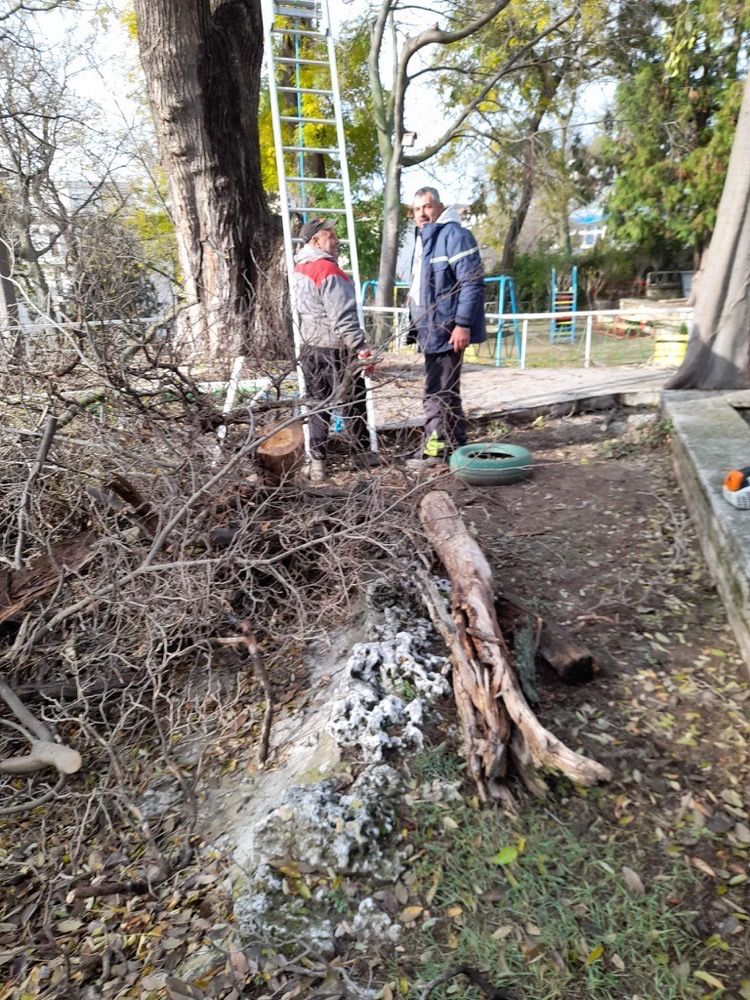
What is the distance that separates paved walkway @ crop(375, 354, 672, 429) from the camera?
7.11m

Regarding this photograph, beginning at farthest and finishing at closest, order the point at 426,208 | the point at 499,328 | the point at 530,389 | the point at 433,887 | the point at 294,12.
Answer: the point at 499,328 < the point at 530,389 < the point at 294,12 < the point at 426,208 < the point at 433,887

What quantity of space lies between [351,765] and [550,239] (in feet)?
89.2

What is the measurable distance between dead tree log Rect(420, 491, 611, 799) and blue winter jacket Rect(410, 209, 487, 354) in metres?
2.47

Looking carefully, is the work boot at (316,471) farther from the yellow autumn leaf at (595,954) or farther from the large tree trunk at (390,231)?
the large tree trunk at (390,231)

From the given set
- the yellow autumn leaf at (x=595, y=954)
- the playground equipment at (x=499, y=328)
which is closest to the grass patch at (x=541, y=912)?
the yellow autumn leaf at (x=595, y=954)

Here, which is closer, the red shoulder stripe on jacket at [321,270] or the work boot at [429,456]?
the work boot at [429,456]

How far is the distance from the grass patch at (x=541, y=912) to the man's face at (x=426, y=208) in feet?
14.0

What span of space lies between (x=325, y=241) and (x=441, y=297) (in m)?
1.01

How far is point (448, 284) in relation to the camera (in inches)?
212

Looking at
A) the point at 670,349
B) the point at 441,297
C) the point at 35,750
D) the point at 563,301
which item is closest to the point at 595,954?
the point at 35,750

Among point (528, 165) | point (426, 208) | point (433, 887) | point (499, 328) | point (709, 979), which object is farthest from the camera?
point (528, 165)

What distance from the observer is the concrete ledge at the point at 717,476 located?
3.26 meters

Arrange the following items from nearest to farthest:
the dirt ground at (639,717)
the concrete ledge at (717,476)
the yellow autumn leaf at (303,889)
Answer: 1. the dirt ground at (639,717)
2. the yellow autumn leaf at (303,889)
3. the concrete ledge at (717,476)

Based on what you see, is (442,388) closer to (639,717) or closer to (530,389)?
(639,717)
